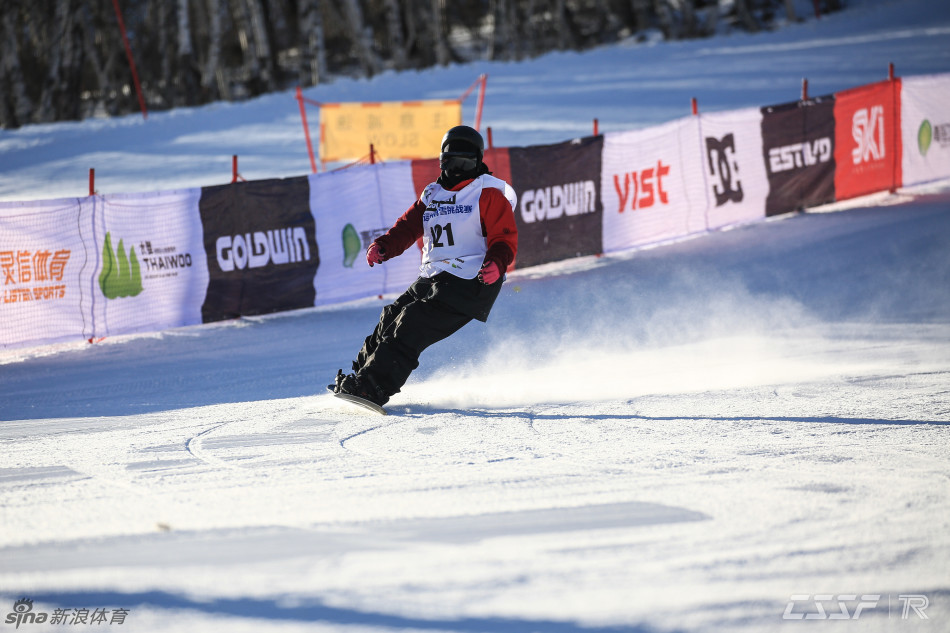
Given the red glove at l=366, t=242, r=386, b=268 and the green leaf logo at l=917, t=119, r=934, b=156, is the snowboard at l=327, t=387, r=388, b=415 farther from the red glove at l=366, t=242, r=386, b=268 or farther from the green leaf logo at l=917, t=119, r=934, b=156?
the green leaf logo at l=917, t=119, r=934, b=156

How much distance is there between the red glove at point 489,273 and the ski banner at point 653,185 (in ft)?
20.8

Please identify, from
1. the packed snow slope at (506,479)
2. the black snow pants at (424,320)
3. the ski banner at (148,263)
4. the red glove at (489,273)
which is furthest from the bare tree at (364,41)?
the red glove at (489,273)

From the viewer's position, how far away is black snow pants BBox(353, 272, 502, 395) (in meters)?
5.32

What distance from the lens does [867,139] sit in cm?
1320

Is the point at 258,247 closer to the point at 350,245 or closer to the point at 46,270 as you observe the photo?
the point at 350,245

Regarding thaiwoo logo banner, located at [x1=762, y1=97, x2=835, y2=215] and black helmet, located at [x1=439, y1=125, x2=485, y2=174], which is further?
A: thaiwoo logo banner, located at [x1=762, y1=97, x2=835, y2=215]

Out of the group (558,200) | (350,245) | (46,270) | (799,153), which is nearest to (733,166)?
(799,153)

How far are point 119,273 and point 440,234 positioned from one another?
14.4 feet
